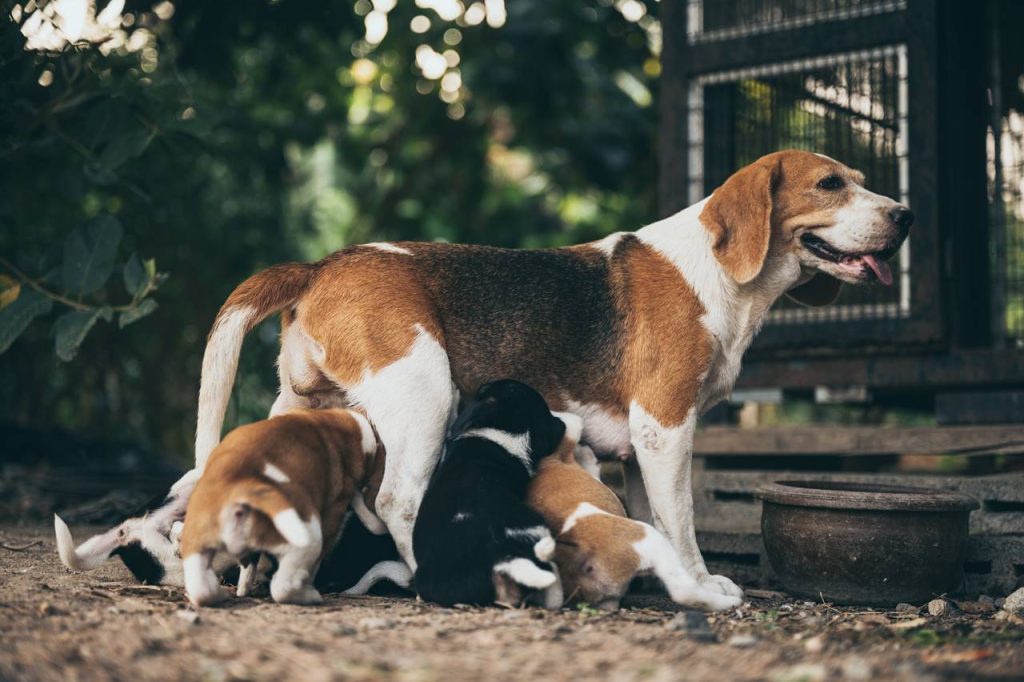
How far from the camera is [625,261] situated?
473 centimetres

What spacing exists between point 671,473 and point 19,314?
333 cm

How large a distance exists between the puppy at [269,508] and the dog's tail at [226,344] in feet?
1.20

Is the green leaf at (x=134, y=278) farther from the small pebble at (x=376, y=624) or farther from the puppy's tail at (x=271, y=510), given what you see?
the small pebble at (x=376, y=624)

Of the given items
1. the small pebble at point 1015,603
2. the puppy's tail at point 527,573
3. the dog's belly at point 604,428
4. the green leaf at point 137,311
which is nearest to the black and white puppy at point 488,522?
the puppy's tail at point 527,573

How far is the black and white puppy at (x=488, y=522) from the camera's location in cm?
353

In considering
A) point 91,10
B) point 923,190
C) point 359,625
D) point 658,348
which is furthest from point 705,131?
point 359,625

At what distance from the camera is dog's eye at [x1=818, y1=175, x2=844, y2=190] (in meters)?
4.53

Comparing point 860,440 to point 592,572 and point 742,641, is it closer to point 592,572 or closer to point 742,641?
point 592,572

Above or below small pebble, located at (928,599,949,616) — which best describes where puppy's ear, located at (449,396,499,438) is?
above

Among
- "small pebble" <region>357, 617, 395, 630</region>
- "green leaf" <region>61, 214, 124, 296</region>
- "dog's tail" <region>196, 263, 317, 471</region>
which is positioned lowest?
"small pebble" <region>357, 617, 395, 630</region>

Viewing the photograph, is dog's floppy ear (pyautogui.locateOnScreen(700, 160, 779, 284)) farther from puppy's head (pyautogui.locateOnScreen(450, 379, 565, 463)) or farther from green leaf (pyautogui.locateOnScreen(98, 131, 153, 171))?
green leaf (pyautogui.locateOnScreen(98, 131, 153, 171))

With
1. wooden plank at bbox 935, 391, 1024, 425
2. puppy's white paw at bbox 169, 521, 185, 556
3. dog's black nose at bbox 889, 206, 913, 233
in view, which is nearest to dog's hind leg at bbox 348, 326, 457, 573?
puppy's white paw at bbox 169, 521, 185, 556

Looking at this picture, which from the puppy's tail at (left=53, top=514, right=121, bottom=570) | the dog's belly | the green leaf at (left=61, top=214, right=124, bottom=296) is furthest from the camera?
the green leaf at (left=61, top=214, right=124, bottom=296)

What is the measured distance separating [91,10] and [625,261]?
11.6ft
